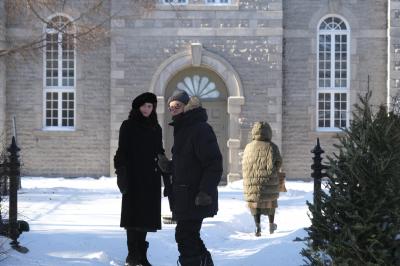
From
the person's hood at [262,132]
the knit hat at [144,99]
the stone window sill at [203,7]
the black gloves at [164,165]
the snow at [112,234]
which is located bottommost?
the snow at [112,234]

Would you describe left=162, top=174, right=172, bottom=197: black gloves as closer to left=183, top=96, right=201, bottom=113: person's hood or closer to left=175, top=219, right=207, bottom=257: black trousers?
left=175, top=219, right=207, bottom=257: black trousers

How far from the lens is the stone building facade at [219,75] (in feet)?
59.8

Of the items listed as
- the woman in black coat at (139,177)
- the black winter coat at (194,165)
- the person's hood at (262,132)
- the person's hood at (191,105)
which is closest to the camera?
the black winter coat at (194,165)

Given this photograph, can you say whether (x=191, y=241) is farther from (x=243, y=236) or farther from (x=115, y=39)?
(x=115, y=39)

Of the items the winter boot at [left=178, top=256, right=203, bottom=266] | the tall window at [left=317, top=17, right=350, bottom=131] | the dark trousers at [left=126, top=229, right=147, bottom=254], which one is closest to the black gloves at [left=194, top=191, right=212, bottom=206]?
the winter boot at [left=178, top=256, right=203, bottom=266]

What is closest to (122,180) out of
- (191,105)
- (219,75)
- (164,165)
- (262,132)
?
(164,165)

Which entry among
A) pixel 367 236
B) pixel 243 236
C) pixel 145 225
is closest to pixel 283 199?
pixel 243 236

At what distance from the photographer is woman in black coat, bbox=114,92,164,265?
678 cm

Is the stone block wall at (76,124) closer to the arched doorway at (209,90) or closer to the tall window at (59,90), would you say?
the tall window at (59,90)

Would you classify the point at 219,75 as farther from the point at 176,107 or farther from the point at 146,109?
the point at 176,107

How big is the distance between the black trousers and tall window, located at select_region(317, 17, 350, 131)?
43.9 feet

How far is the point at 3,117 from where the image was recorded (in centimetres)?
1867

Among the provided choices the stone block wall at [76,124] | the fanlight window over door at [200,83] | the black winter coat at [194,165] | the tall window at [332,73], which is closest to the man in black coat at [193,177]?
the black winter coat at [194,165]

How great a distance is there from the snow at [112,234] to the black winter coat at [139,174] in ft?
2.40
